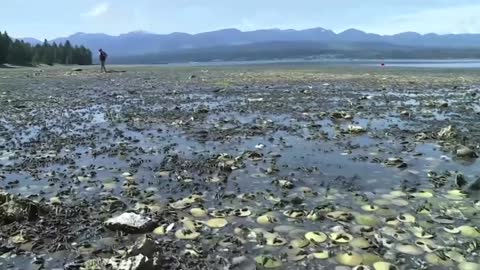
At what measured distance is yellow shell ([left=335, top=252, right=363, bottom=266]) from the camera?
249 inches

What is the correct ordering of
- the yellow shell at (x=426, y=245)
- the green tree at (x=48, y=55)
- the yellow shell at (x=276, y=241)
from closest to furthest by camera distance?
the yellow shell at (x=426, y=245) < the yellow shell at (x=276, y=241) < the green tree at (x=48, y=55)

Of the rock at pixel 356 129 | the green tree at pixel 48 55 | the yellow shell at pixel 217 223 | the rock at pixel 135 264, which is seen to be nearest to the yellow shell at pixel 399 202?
the yellow shell at pixel 217 223

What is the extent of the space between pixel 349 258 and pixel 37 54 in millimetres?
118654

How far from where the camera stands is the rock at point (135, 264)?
5797 millimetres

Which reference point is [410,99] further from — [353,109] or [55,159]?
[55,159]

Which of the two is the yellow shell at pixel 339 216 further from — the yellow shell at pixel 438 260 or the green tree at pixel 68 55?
the green tree at pixel 68 55

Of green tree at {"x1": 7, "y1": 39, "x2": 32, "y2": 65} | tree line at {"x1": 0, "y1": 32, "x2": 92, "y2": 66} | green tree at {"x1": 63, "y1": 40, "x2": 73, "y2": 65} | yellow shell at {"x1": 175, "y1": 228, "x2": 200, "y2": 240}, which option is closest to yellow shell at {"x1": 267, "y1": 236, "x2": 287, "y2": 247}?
yellow shell at {"x1": 175, "y1": 228, "x2": 200, "y2": 240}

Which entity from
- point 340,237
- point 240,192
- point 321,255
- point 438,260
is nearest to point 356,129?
point 240,192

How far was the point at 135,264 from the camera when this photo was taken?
229 inches

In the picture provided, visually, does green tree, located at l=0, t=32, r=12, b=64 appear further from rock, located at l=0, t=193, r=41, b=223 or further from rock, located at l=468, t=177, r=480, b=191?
rock, located at l=468, t=177, r=480, b=191

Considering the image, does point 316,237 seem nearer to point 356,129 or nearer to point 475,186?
point 475,186

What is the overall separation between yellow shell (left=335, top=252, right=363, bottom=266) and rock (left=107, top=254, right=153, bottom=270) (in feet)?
8.20

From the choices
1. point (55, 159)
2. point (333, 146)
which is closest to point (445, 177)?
point (333, 146)

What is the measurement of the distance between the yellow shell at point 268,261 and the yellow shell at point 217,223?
4.44 feet
